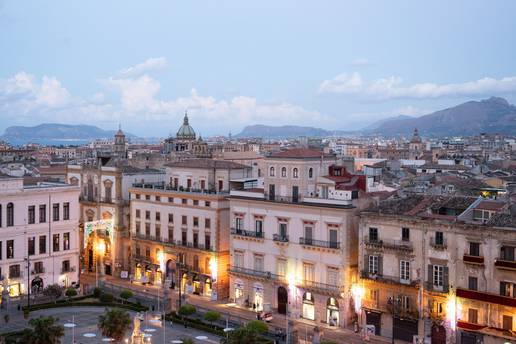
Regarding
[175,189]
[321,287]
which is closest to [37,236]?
[175,189]

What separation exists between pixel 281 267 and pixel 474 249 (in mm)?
18702

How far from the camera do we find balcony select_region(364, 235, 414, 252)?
5301cm

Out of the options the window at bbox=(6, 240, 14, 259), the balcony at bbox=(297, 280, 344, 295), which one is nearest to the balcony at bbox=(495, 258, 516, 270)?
the balcony at bbox=(297, 280, 344, 295)

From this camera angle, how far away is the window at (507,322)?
47.1m

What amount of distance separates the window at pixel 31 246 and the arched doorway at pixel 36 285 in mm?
2537

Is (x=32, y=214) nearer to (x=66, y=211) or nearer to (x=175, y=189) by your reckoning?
(x=66, y=211)

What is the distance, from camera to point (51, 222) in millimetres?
70125

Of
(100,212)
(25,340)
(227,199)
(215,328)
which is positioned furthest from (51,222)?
(25,340)

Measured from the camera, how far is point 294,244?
6119 cm

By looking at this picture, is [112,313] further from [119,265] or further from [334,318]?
[119,265]

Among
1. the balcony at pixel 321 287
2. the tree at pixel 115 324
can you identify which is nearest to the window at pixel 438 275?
the balcony at pixel 321 287

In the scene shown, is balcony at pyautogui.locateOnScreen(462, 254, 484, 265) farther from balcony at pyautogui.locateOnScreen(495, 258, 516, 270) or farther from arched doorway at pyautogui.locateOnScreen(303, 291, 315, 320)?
arched doorway at pyautogui.locateOnScreen(303, 291, 315, 320)

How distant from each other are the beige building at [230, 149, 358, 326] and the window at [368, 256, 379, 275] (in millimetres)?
2388

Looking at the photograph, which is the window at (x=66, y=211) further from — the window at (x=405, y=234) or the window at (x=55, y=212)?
the window at (x=405, y=234)
